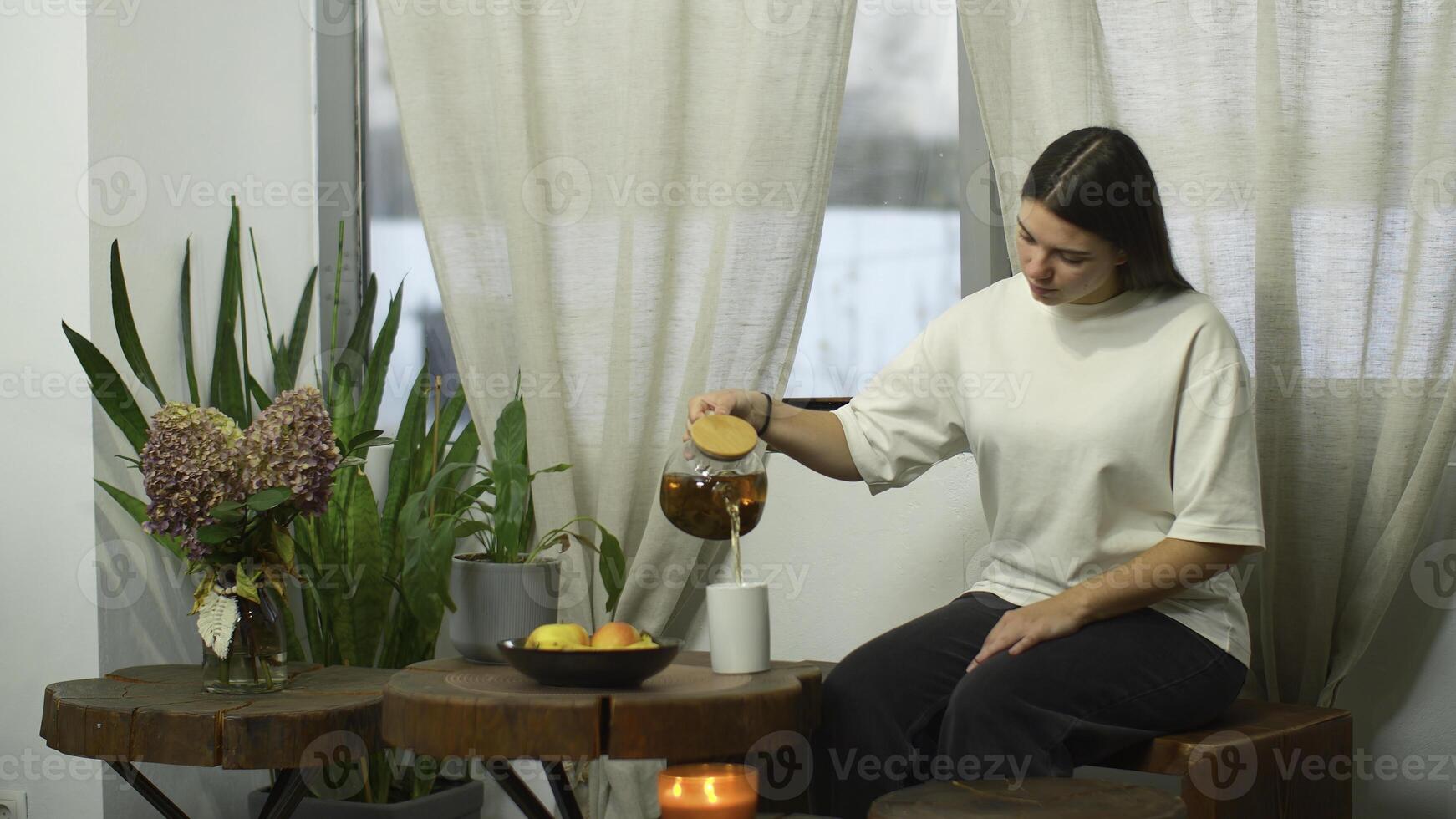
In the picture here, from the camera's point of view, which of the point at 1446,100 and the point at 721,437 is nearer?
the point at 721,437

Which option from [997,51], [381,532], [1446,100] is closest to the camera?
[1446,100]

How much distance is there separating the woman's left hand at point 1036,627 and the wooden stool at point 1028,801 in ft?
0.76

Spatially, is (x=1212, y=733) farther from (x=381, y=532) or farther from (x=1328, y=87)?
(x=381, y=532)

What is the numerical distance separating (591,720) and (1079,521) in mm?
792

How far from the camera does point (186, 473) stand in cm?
197

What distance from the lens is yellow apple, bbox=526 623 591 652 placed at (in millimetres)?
1759

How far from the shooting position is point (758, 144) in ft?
8.30

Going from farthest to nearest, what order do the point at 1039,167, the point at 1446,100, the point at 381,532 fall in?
the point at 381,532 → the point at 1446,100 → the point at 1039,167

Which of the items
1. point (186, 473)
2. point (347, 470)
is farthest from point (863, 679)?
point (347, 470)

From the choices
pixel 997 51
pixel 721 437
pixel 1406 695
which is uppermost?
pixel 997 51

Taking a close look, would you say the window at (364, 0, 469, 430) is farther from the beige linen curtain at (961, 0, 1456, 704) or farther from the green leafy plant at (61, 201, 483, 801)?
the beige linen curtain at (961, 0, 1456, 704)

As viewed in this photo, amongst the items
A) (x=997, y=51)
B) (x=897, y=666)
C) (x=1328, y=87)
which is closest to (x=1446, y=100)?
(x=1328, y=87)

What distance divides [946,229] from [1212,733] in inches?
46.0

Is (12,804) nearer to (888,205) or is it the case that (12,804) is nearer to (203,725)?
(203,725)
